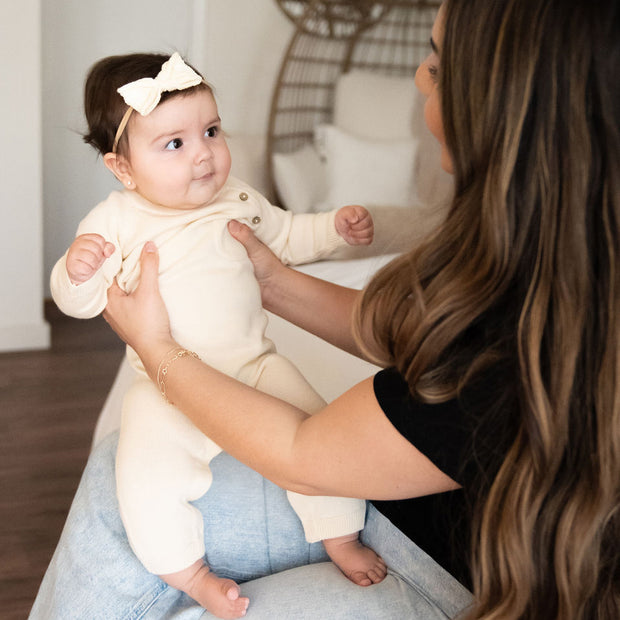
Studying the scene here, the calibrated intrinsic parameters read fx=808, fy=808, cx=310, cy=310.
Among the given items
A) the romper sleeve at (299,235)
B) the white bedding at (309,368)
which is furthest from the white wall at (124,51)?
the romper sleeve at (299,235)

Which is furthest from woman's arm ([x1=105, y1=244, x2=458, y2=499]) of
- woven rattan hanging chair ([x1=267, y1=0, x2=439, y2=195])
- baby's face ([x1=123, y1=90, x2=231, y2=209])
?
woven rattan hanging chair ([x1=267, y1=0, x2=439, y2=195])

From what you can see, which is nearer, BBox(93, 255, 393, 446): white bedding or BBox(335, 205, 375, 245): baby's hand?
BBox(335, 205, 375, 245): baby's hand

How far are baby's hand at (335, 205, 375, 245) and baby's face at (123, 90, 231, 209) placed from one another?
25 centimetres

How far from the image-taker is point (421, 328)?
0.93m

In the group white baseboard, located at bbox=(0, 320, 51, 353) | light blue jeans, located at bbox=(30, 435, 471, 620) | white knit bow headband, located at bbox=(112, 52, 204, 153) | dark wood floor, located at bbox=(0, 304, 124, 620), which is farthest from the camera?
white baseboard, located at bbox=(0, 320, 51, 353)

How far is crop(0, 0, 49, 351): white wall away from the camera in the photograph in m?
2.99

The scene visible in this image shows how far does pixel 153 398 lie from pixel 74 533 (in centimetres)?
24

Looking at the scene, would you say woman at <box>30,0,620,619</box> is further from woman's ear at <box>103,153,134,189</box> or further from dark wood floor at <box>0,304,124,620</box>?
dark wood floor at <box>0,304,124,620</box>

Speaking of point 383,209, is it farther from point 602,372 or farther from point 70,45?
point 602,372

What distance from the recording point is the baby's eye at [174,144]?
1283mm

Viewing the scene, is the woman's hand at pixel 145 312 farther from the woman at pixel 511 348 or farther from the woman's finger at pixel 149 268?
the woman at pixel 511 348

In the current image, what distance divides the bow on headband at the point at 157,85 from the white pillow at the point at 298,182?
1831 millimetres

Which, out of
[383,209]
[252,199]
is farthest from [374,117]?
[252,199]

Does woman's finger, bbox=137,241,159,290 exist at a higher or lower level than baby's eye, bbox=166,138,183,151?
lower
